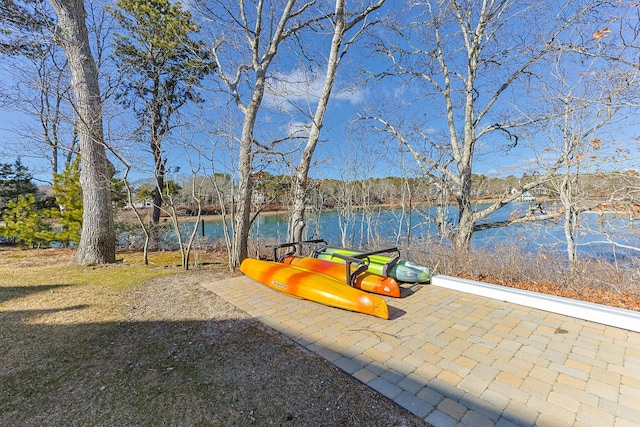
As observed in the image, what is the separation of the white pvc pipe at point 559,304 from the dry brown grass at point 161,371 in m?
2.52

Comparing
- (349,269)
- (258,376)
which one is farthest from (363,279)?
(258,376)

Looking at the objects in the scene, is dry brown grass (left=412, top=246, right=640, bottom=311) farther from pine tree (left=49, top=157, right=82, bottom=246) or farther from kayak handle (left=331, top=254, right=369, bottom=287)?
pine tree (left=49, top=157, right=82, bottom=246)

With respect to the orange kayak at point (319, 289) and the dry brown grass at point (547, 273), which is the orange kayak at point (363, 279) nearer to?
the orange kayak at point (319, 289)

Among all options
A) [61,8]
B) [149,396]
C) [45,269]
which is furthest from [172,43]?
[149,396]

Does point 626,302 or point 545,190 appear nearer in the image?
point 626,302

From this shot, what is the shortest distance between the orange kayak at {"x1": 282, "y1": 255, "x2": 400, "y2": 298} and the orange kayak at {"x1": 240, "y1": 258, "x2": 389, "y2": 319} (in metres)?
0.33

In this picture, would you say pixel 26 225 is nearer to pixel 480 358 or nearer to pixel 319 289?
pixel 319 289

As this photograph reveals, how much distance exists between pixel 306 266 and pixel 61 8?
22.6 feet

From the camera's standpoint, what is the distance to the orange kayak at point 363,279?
3.38 m

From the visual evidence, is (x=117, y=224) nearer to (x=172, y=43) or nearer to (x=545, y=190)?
(x=172, y=43)

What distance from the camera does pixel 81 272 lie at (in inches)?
186

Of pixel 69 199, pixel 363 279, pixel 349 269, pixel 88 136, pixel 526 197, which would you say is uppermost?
pixel 88 136

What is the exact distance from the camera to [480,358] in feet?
6.82

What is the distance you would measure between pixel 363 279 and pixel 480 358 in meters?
1.66
